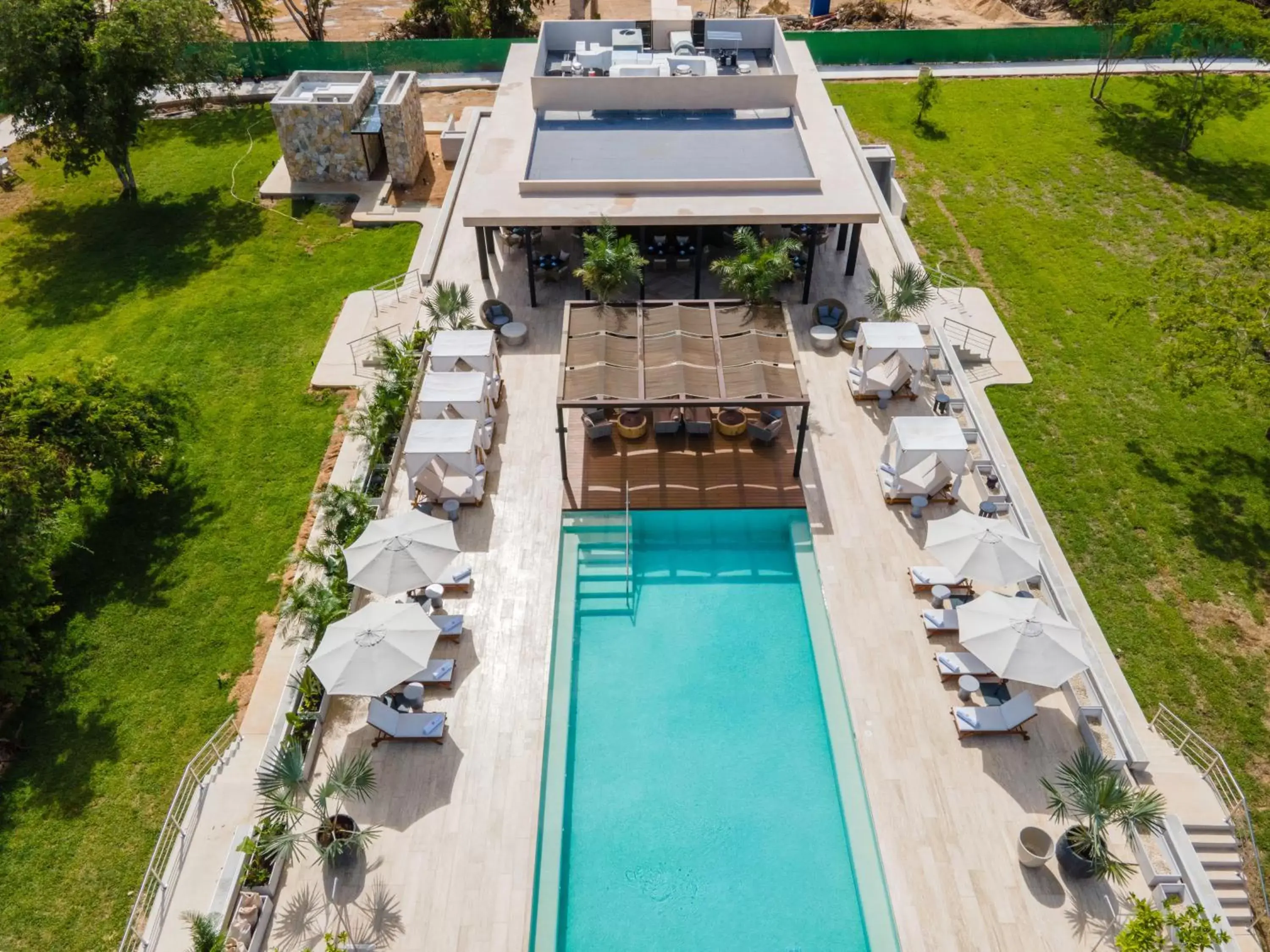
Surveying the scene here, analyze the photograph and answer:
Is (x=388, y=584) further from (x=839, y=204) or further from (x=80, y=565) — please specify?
(x=839, y=204)

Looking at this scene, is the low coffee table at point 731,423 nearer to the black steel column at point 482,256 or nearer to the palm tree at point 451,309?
the palm tree at point 451,309

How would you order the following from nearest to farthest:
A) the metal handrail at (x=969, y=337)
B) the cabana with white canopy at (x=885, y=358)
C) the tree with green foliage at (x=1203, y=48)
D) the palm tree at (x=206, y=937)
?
the palm tree at (x=206, y=937), the cabana with white canopy at (x=885, y=358), the metal handrail at (x=969, y=337), the tree with green foliage at (x=1203, y=48)

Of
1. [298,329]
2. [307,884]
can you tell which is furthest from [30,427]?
[307,884]

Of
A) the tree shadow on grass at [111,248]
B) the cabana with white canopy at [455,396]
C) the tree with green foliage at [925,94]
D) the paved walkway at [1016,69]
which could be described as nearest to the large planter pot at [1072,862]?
the cabana with white canopy at [455,396]

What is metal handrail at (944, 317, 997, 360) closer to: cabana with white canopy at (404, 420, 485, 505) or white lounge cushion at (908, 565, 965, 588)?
white lounge cushion at (908, 565, 965, 588)

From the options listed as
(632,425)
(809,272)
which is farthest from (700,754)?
(809,272)

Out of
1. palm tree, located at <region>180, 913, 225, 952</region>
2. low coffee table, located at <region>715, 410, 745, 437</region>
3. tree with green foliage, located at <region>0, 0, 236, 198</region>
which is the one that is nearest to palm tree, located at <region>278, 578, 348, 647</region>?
palm tree, located at <region>180, 913, 225, 952</region>

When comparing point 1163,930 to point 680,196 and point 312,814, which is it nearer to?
point 312,814
